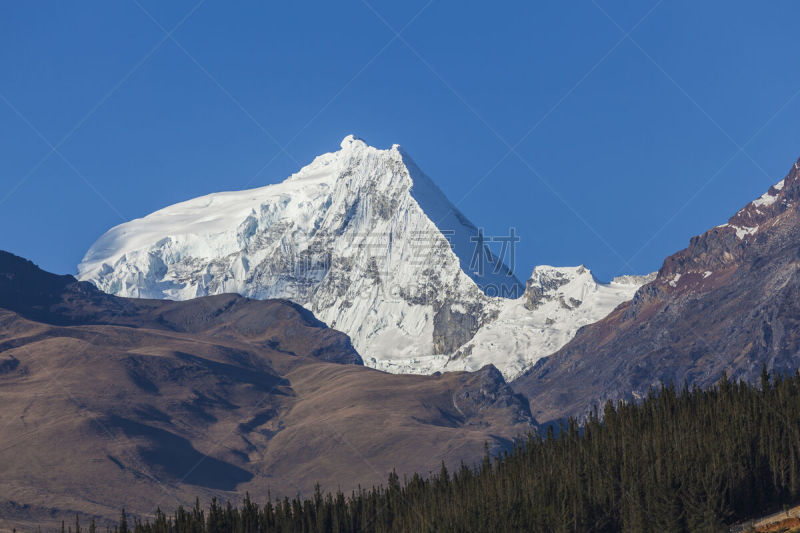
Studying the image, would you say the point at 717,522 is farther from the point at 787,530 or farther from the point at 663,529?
the point at 787,530

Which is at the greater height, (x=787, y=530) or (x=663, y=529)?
(x=663, y=529)

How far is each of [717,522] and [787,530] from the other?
45592mm

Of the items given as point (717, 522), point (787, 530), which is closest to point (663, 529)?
point (717, 522)

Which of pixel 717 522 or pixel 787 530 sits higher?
pixel 717 522

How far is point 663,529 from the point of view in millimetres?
198875

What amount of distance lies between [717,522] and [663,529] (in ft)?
28.0

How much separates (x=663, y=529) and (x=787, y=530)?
47.6 m

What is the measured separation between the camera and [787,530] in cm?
15262

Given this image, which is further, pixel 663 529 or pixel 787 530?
pixel 663 529

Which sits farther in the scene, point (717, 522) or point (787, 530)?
point (717, 522)
